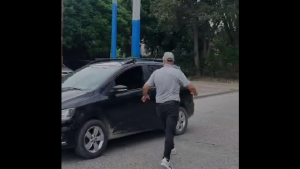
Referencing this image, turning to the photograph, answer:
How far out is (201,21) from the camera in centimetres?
2295

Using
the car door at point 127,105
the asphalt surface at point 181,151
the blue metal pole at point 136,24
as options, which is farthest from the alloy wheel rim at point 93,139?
the blue metal pole at point 136,24

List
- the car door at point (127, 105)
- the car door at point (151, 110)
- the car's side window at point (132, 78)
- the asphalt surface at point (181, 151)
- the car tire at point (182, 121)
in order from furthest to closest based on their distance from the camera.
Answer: the car tire at point (182, 121)
the car door at point (151, 110)
the car's side window at point (132, 78)
the car door at point (127, 105)
the asphalt surface at point (181, 151)

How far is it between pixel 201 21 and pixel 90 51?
29.4 ft

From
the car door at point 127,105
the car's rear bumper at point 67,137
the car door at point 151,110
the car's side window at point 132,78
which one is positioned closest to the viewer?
the car's rear bumper at point 67,137

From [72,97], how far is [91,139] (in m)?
0.73

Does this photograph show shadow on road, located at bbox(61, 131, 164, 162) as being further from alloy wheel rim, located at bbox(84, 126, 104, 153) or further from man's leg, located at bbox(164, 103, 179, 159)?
man's leg, located at bbox(164, 103, 179, 159)

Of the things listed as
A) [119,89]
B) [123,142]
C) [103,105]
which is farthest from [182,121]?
[103,105]

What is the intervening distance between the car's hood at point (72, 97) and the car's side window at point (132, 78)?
27.4 inches

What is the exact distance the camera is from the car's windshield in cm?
615

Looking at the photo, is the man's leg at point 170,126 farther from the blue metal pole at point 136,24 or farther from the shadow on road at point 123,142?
the blue metal pole at point 136,24

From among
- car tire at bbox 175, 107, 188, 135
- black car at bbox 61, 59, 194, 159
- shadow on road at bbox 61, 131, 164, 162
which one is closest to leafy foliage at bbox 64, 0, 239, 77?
car tire at bbox 175, 107, 188, 135

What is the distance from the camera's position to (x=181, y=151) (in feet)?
20.4

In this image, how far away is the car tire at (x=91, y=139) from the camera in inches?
217

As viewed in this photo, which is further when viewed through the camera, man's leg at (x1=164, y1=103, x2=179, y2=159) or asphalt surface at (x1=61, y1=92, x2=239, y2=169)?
asphalt surface at (x1=61, y1=92, x2=239, y2=169)
